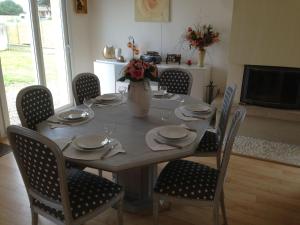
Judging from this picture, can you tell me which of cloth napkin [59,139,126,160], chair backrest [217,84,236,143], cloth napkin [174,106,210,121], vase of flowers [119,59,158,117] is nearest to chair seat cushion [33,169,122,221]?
cloth napkin [59,139,126,160]

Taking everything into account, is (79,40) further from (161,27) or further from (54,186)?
(54,186)

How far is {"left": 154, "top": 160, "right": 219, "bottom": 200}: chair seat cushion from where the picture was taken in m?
1.71

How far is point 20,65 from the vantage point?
157 inches

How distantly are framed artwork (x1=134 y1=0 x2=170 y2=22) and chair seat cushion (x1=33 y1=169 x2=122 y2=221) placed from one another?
3.16 m

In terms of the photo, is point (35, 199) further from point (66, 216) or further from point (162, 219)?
point (162, 219)

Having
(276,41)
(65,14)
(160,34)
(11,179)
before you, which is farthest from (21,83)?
(276,41)

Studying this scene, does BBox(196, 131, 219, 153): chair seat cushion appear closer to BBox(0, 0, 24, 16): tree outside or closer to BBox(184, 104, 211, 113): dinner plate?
BBox(184, 104, 211, 113): dinner plate

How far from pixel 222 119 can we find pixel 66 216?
146 cm

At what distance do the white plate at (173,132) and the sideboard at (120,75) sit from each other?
2197 millimetres

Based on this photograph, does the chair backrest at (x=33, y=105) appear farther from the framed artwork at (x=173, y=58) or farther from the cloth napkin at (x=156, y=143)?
the framed artwork at (x=173, y=58)

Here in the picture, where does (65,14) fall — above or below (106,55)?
above

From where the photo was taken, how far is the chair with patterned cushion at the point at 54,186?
4.50 feet

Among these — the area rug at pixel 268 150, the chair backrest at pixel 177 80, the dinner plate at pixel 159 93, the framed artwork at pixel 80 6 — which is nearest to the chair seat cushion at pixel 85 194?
the dinner plate at pixel 159 93

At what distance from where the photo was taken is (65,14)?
14.5 feet
